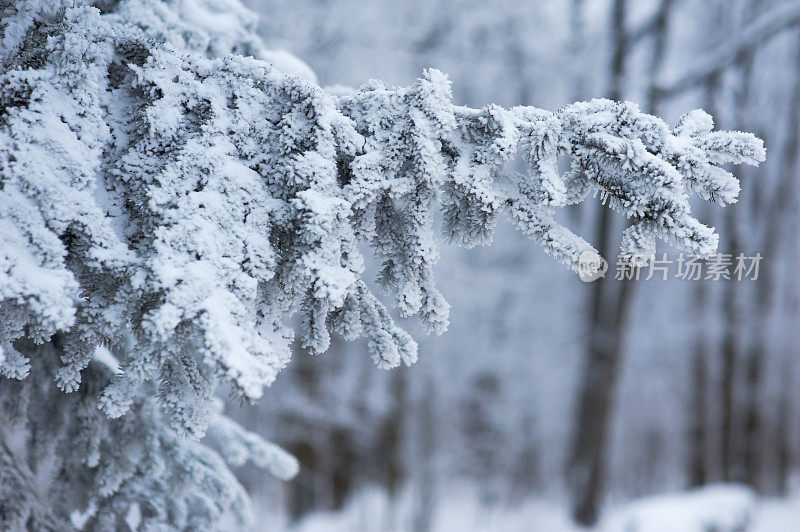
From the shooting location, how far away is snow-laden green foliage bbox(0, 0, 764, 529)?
4.58 feet

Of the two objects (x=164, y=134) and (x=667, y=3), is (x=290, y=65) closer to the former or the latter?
(x=164, y=134)

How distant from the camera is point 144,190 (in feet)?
5.24

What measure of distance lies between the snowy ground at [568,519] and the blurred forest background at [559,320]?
330 mm

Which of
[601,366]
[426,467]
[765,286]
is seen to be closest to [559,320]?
[601,366]

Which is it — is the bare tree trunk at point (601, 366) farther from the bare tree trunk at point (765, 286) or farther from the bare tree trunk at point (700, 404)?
the bare tree trunk at point (700, 404)

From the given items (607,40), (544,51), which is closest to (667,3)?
(607,40)

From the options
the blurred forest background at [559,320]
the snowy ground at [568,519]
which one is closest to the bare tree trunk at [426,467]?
the blurred forest background at [559,320]

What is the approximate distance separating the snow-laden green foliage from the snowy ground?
6.91 meters

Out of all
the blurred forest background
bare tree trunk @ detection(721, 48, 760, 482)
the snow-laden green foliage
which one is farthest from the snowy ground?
the snow-laden green foliage

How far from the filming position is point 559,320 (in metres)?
11.9

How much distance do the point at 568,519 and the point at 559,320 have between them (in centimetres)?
399

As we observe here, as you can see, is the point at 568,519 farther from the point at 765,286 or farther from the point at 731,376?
the point at 765,286

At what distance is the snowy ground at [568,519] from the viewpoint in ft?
25.2

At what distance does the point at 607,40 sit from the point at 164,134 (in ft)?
26.4
